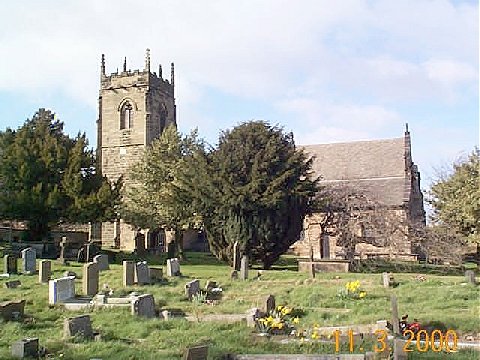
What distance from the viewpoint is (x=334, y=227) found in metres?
30.6

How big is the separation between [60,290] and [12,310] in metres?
2.67

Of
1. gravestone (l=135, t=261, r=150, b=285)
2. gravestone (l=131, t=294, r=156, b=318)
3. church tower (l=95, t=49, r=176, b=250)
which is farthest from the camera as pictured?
church tower (l=95, t=49, r=176, b=250)

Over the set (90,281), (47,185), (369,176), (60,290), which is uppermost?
(369,176)

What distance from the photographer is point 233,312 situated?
1409 cm

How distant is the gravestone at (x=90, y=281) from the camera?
54.3ft

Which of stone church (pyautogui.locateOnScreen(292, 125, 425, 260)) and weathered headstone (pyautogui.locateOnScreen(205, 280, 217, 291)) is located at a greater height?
stone church (pyautogui.locateOnScreen(292, 125, 425, 260))

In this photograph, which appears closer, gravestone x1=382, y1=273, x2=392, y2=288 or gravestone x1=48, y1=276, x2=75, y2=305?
gravestone x1=48, y1=276, x2=75, y2=305

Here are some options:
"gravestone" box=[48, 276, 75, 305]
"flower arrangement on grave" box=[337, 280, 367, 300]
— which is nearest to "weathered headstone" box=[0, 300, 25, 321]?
"gravestone" box=[48, 276, 75, 305]

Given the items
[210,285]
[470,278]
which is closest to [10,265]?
[210,285]

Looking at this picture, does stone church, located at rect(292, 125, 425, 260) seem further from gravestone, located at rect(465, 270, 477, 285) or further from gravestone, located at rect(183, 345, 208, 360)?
gravestone, located at rect(183, 345, 208, 360)

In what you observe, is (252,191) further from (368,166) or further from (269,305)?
(368,166)

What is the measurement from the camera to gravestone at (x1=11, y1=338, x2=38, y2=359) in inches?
354

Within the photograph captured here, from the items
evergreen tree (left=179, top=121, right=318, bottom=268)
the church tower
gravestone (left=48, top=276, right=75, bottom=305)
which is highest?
the church tower

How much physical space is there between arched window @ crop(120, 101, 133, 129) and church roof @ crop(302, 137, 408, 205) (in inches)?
588
